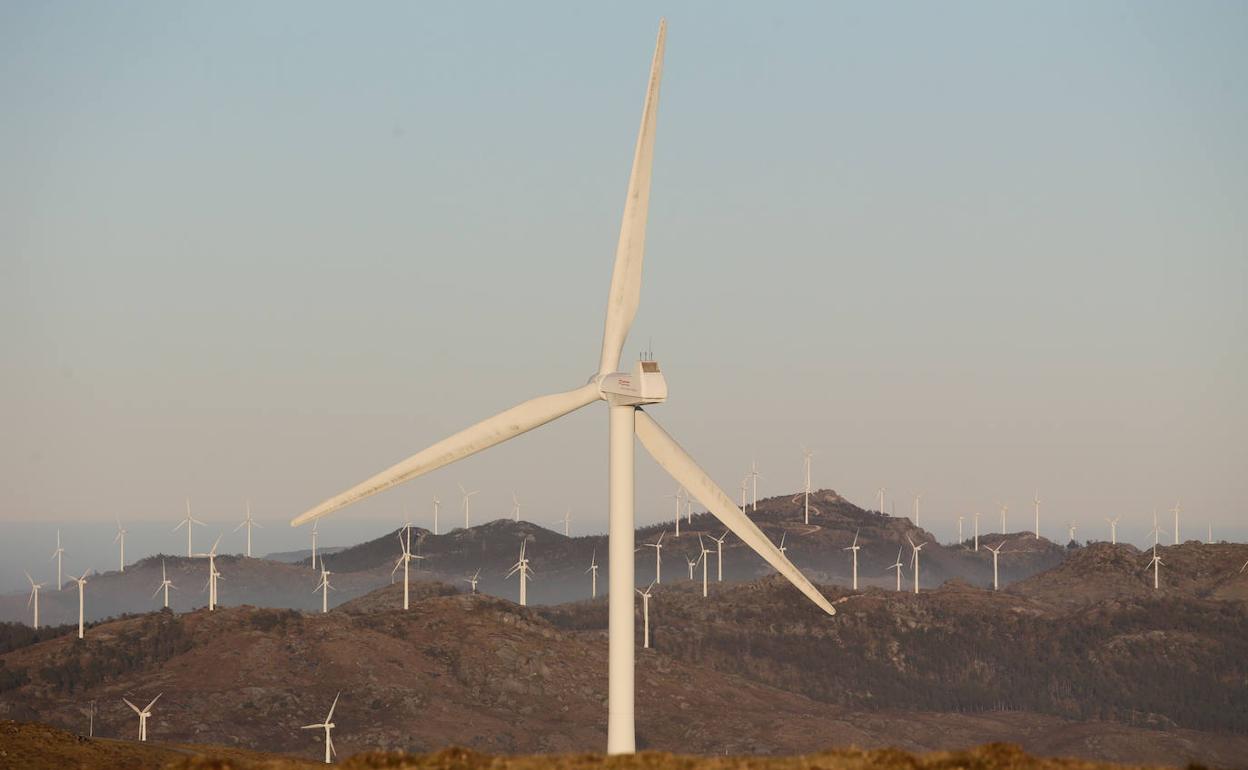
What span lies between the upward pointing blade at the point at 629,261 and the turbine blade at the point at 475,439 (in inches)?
81.7

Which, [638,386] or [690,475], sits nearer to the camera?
[638,386]

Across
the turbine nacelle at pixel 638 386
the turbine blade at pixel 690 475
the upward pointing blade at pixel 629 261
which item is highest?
the upward pointing blade at pixel 629 261

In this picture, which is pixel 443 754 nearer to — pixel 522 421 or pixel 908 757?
pixel 908 757

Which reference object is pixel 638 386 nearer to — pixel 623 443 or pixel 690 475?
pixel 623 443

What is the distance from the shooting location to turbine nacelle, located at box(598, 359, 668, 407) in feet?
212

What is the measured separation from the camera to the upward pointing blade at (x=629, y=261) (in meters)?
69.4

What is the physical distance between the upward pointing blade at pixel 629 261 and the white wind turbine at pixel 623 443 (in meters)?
0.05

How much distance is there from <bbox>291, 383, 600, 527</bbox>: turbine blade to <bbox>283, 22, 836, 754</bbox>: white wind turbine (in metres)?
0.04

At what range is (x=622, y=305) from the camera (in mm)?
70125

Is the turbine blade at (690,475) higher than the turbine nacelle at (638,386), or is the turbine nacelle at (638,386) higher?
the turbine nacelle at (638,386)

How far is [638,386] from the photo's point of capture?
65.0 meters

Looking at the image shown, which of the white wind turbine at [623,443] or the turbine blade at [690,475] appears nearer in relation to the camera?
the white wind turbine at [623,443]

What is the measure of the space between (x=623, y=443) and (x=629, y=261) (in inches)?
349

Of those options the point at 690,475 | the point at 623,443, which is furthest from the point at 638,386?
the point at 690,475
